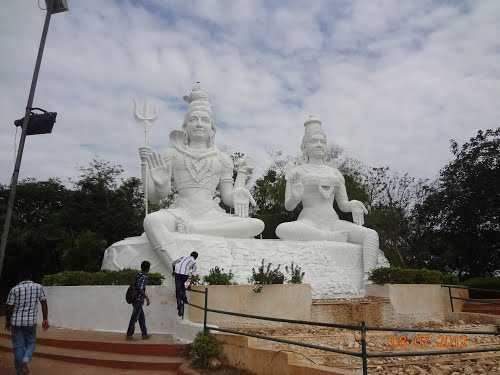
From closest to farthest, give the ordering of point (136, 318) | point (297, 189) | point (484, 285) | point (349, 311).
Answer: point (136, 318), point (349, 311), point (297, 189), point (484, 285)

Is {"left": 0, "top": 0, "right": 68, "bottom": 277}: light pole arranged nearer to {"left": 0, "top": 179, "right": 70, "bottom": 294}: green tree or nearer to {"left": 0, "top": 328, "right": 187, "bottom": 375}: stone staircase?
{"left": 0, "top": 328, "right": 187, "bottom": 375}: stone staircase

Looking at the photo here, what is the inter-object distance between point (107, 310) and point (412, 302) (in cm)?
612

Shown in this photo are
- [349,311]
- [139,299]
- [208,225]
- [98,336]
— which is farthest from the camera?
[208,225]

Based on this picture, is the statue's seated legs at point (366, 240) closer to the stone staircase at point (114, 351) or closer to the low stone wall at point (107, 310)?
the low stone wall at point (107, 310)

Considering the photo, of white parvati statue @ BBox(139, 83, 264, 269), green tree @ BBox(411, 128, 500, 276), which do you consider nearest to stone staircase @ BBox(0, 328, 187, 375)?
white parvati statue @ BBox(139, 83, 264, 269)

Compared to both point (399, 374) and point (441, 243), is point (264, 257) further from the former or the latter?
point (441, 243)

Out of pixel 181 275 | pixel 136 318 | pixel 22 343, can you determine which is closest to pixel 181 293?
pixel 181 275

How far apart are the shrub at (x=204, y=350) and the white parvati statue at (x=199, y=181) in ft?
14.0

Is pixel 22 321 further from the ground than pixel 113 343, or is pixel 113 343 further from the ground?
pixel 22 321

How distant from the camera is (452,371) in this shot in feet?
18.8

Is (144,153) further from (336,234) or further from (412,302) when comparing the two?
(412,302)

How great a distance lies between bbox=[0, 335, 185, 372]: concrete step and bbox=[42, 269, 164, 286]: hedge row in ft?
5.51

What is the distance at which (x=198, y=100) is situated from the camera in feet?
41.8

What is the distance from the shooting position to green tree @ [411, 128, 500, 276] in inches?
782
